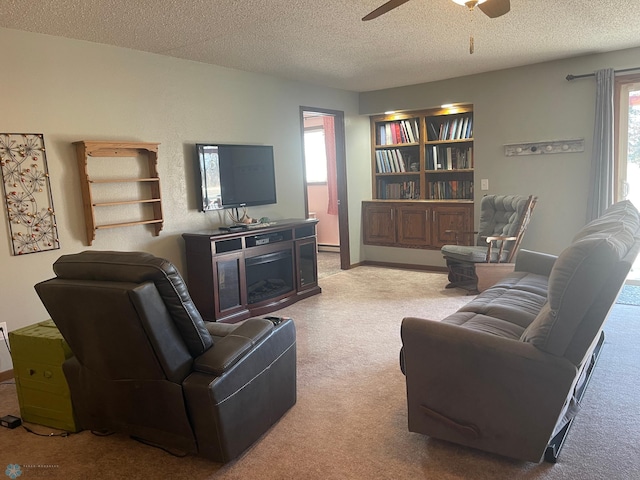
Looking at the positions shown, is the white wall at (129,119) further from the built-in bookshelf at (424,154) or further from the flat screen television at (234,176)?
the built-in bookshelf at (424,154)

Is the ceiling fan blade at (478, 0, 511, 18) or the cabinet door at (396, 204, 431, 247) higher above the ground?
the ceiling fan blade at (478, 0, 511, 18)

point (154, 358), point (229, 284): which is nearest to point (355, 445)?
point (154, 358)

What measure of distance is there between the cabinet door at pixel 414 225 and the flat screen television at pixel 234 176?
6.89ft

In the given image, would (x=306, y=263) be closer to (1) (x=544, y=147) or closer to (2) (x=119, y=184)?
(2) (x=119, y=184)

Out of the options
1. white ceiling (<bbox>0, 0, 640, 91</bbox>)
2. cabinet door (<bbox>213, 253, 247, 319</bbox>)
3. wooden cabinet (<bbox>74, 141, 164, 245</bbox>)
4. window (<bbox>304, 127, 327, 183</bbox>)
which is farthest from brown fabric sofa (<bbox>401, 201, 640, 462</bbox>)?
window (<bbox>304, 127, 327, 183</bbox>)

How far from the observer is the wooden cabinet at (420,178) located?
6.21 m

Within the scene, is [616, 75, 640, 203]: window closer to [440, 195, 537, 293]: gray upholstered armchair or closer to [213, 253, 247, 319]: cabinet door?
[440, 195, 537, 293]: gray upholstered armchair

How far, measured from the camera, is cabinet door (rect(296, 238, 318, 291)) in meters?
5.13

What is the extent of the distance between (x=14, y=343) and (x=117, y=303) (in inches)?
44.3

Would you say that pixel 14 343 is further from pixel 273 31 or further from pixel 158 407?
pixel 273 31

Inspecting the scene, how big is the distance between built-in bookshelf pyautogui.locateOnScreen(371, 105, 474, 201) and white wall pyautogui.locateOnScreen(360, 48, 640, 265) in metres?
0.28

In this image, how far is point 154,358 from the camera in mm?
2059

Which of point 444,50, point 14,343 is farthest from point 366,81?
point 14,343

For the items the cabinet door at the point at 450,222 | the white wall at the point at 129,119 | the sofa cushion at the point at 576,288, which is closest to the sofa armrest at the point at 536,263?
the sofa cushion at the point at 576,288
